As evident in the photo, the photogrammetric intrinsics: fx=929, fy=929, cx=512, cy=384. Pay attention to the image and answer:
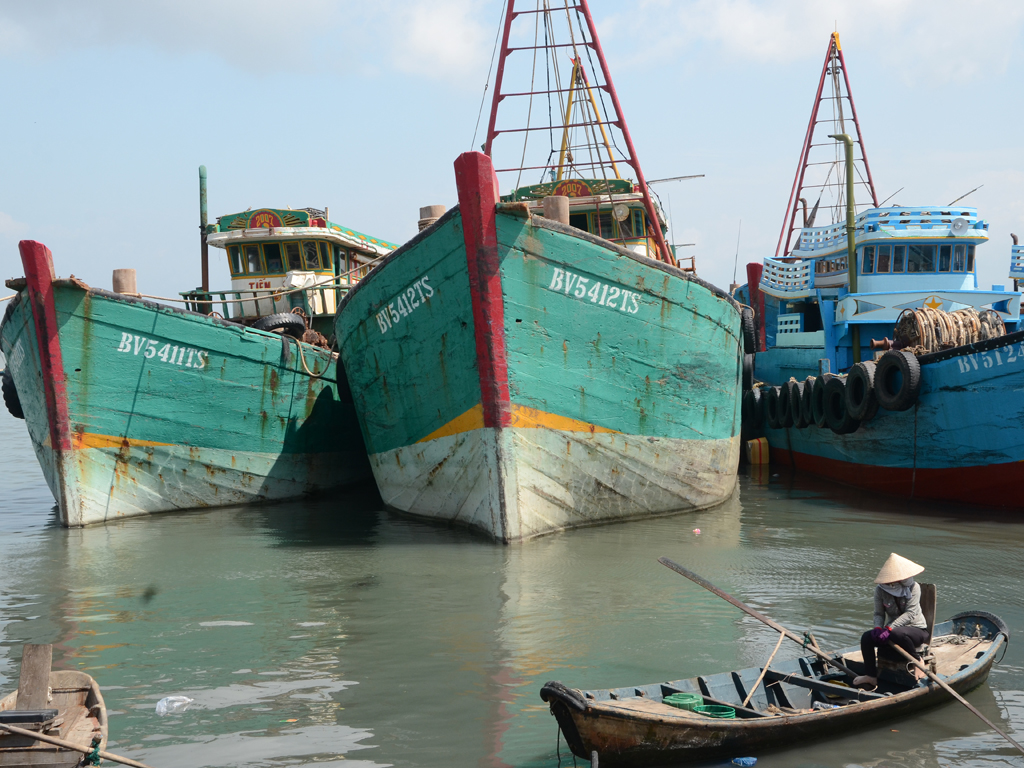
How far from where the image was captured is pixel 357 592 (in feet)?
26.3

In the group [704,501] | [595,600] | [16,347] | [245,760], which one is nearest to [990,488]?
[704,501]

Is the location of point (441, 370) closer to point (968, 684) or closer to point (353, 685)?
point (353, 685)

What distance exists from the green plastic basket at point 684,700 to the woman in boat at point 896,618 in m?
1.08

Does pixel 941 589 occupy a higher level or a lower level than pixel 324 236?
lower

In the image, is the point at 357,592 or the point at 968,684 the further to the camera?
the point at 357,592

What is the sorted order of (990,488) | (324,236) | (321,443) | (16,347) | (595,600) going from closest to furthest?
1. (595,600)
2. (990,488)
3. (16,347)
4. (321,443)
5. (324,236)

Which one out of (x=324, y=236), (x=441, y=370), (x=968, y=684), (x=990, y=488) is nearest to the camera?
(x=968, y=684)

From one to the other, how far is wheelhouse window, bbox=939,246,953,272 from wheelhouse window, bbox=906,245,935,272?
0.43 feet

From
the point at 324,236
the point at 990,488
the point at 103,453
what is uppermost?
the point at 324,236

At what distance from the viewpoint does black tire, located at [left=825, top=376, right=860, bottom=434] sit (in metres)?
13.3

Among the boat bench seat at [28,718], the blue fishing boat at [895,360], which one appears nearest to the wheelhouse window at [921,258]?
the blue fishing boat at [895,360]

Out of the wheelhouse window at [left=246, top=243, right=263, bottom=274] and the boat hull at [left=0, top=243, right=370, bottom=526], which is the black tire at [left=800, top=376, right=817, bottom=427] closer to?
the boat hull at [left=0, top=243, right=370, bottom=526]

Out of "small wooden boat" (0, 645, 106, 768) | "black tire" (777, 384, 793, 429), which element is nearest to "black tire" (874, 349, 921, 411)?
"black tire" (777, 384, 793, 429)

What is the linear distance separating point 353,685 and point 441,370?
4.82 metres
